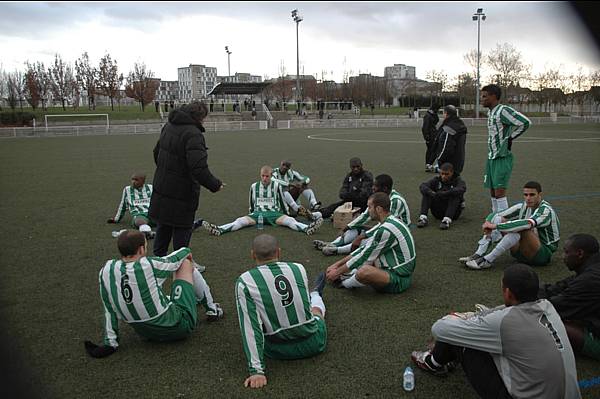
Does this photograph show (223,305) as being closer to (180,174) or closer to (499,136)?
(180,174)

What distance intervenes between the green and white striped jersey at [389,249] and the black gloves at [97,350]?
2.59m

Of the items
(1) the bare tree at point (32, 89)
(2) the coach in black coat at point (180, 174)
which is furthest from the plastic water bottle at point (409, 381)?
(1) the bare tree at point (32, 89)

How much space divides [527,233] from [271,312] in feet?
12.4

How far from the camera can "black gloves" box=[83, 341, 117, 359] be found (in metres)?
4.50

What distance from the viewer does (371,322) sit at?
5.16m

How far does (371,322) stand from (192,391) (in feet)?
6.49

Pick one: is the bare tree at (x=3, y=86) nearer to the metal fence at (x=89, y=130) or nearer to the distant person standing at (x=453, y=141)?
the metal fence at (x=89, y=130)

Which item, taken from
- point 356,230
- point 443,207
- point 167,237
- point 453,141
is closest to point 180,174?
point 167,237

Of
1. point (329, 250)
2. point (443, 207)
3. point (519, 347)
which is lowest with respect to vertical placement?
point (329, 250)

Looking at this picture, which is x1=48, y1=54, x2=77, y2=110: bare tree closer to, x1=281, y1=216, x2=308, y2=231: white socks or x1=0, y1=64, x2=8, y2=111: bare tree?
x1=0, y1=64, x2=8, y2=111: bare tree

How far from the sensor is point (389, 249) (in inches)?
225

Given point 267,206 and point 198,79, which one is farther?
point 198,79

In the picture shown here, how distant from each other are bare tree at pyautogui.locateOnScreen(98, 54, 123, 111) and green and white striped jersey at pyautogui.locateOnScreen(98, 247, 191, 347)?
70.0m

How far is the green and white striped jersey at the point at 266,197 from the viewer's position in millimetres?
9531
